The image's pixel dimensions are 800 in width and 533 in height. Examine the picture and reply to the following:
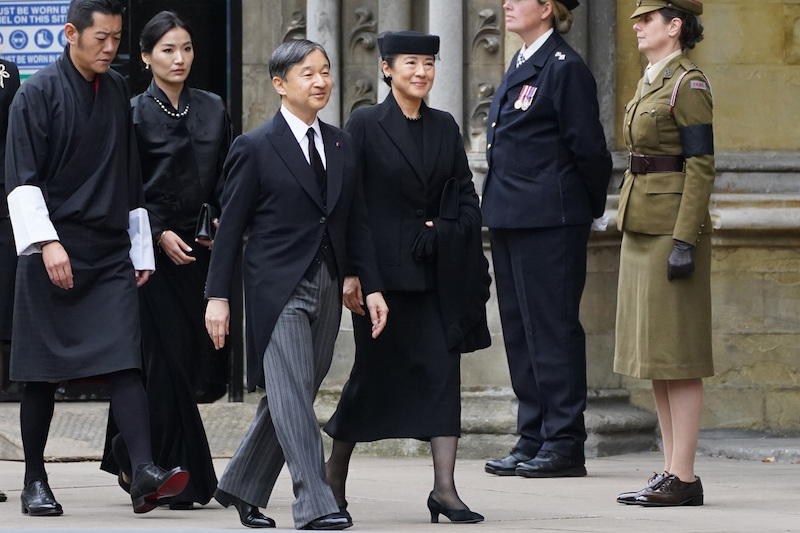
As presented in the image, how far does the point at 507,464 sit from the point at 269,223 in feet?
7.39

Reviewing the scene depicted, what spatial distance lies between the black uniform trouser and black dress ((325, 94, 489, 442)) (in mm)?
1401

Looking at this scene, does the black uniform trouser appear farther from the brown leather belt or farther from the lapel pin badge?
the brown leather belt

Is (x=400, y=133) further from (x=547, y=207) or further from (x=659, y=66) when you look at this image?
(x=547, y=207)

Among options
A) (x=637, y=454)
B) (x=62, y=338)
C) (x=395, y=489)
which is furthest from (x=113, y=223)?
(x=637, y=454)

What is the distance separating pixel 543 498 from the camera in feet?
21.0

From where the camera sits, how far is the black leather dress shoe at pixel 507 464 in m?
7.25

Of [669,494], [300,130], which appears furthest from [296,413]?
[669,494]

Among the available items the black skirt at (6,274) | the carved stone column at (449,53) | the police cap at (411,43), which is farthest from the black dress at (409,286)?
the carved stone column at (449,53)

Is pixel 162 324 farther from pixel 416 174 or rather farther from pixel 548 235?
pixel 548 235

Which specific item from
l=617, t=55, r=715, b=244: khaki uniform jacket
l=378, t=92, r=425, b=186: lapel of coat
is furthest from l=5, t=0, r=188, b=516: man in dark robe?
l=617, t=55, r=715, b=244: khaki uniform jacket

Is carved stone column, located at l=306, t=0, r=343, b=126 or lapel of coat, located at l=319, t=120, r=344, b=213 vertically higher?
carved stone column, located at l=306, t=0, r=343, b=126

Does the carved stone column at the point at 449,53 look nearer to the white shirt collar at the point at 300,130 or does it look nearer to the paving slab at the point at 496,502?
the paving slab at the point at 496,502

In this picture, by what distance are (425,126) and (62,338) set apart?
1508 millimetres

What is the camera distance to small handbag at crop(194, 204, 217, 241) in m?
6.10
